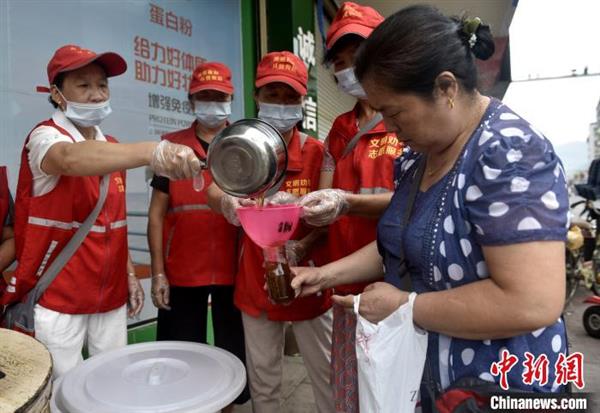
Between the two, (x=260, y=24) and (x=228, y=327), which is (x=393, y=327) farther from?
(x=260, y=24)

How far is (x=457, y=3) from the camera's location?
729cm

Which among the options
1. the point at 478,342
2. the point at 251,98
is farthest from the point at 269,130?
the point at 251,98

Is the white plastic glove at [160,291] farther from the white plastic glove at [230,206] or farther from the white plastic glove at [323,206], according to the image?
the white plastic glove at [323,206]

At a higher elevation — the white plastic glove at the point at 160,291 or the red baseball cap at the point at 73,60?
the red baseball cap at the point at 73,60

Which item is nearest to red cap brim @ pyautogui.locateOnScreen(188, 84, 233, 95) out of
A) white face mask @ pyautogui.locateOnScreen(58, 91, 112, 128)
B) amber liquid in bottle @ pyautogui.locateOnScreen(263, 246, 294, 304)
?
white face mask @ pyautogui.locateOnScreen(58, 91, 112, 128)

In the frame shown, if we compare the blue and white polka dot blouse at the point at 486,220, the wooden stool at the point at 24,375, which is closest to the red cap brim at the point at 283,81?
the blue and white polka dot blouse at the point at 486,220

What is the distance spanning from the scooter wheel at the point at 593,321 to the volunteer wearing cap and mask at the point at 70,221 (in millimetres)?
4802

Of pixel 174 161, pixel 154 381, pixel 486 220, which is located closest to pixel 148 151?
pixel 174 161

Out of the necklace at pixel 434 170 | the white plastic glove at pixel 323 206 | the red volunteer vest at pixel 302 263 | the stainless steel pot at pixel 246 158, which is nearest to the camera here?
the necklace at pixel 434 170

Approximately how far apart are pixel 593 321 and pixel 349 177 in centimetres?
422

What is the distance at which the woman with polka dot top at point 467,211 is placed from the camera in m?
0.92

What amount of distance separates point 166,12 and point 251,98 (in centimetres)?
127

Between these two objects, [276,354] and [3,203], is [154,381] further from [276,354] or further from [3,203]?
[3,203]

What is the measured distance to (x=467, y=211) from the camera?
101 centimetres
